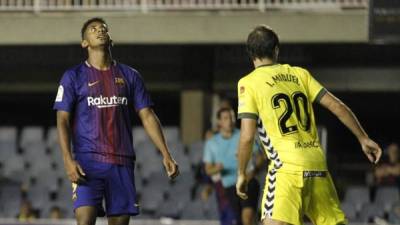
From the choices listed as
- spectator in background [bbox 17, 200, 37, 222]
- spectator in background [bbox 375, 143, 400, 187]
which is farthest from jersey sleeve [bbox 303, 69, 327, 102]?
spectator in background [bbox 375, 143, 400, 187]

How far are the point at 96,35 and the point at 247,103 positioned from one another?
4.69ft

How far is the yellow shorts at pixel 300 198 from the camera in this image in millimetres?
7551

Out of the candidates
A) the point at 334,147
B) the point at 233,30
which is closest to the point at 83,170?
the point at 233,30

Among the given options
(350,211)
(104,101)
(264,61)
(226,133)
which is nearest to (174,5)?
(350,211)

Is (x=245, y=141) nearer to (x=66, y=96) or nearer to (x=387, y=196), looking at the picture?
(x=66, y=96)

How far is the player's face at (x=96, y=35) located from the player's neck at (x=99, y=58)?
5 cm

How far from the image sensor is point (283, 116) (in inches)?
301

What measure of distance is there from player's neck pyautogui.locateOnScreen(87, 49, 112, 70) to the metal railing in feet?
→ 34.5

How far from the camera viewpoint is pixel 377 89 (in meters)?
20.9

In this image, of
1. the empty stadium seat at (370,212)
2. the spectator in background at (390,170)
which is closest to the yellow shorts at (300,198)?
the empty stadium seat at (370,212)

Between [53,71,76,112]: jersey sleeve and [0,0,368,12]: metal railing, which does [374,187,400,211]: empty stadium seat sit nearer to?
[0,0,368,12]: metal railing

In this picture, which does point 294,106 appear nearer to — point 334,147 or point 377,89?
point 377,89

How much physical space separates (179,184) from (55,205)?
2046 mm

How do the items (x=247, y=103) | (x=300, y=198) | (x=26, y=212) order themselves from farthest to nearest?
(x=26, y=212), (x=247, y=103), (x=300, y=198)
